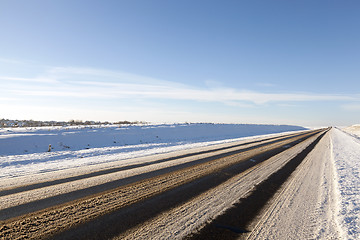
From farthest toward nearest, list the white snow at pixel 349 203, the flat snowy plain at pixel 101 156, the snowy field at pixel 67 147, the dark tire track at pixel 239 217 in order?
the snowy field at pixel 67 147
the flat snowy plain at pixel 101 156
the white snow at pixel 349 203
the dark tire track at pixel 239 217

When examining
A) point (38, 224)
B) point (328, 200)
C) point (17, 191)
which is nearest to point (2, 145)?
point (17, 191)

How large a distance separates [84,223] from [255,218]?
9.09 feet

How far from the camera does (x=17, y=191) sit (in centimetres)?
462

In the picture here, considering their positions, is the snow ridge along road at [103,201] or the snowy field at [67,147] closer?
the snow ridge along road at [103,201]

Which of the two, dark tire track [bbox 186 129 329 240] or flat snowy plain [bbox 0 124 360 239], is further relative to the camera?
flat snowy plain [bbox 0 124 360 239]

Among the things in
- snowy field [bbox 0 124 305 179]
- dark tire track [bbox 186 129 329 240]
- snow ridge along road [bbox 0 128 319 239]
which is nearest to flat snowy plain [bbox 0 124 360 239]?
snowy field [bbox 0 124 305 179]

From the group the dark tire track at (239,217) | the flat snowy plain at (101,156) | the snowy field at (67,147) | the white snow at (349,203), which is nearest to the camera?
the dark tire track at (239,217)

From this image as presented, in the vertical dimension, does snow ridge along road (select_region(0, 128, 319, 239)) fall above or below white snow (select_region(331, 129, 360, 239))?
above

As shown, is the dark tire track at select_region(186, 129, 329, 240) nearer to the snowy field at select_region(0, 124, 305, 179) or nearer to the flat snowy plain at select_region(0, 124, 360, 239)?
the flat snowy plain at select_region(0, 124, 360, 239)

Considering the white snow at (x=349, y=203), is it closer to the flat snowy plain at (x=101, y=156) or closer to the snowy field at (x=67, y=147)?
the flat snowy plain at (x=101, y=156)

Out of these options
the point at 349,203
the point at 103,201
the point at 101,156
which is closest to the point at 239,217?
the point at 103,201

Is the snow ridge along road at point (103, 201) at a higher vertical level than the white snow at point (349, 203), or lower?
higher

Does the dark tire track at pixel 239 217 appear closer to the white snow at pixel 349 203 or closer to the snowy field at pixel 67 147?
the white snow at pixel 349 203

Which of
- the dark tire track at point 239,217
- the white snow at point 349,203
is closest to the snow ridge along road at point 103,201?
the dark tire track at point 239,217
